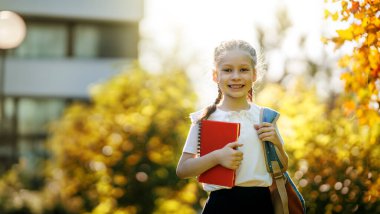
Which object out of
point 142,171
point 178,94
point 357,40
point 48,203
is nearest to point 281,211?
point 357,40

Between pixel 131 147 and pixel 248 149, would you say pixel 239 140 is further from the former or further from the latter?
pixel 131 147

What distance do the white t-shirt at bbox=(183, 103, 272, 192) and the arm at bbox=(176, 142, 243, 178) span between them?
0.08 meters

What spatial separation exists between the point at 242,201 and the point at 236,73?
547 millimetres

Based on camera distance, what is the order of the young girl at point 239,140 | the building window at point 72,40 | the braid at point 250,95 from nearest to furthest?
1. the young girl at point 239,140
2. the braid at point 250,95
3. the building window at point 72,40

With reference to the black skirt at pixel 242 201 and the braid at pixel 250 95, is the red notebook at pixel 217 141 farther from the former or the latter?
the braid at pixel 250 95

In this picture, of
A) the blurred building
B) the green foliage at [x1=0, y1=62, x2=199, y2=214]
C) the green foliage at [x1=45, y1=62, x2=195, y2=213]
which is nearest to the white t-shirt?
the green foliage at [x1=0, y1=62, x2=199, y2=214]

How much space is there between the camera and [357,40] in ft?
15.0

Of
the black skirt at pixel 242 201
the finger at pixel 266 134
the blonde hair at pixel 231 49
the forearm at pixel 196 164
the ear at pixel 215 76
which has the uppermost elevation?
the blonde hair at pixel 231 49

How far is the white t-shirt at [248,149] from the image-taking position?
368 centimetres

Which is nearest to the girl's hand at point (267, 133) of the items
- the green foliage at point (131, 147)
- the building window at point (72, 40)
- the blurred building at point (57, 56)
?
the green foliage at point (131, 147)

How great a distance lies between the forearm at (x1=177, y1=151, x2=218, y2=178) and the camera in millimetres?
3629

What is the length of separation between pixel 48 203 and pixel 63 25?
11.6m

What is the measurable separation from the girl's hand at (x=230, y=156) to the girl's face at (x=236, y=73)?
25 centimetres

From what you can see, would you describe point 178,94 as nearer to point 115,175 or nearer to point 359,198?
point 115,175
